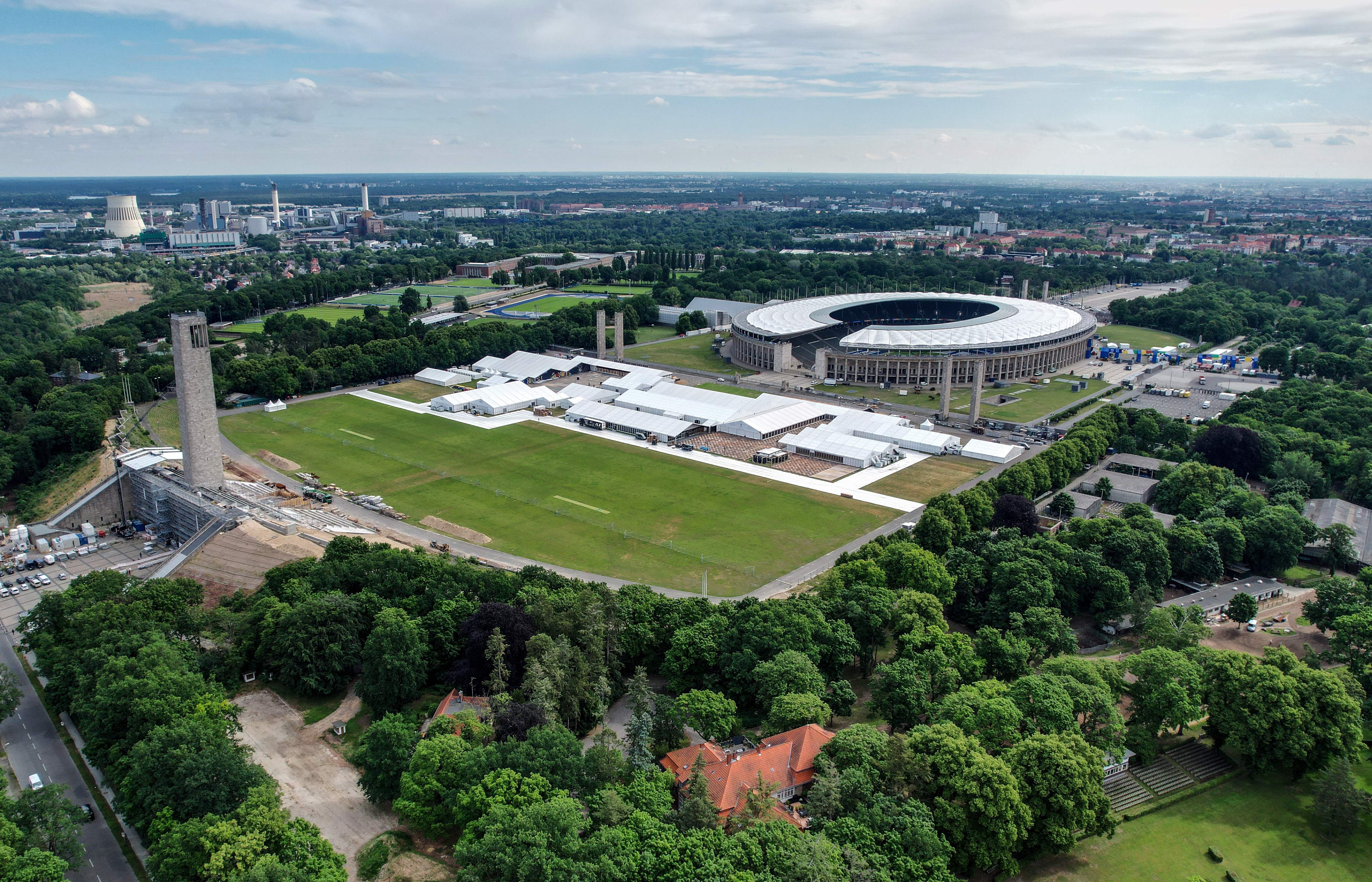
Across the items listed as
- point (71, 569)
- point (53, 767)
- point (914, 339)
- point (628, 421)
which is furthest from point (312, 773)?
point (914, 339)

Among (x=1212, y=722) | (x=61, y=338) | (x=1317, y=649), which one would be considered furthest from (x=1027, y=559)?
(x=61, y=338)

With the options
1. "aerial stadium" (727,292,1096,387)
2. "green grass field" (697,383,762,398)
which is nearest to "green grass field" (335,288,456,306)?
"aerial stadium" (727,292,1096,387)

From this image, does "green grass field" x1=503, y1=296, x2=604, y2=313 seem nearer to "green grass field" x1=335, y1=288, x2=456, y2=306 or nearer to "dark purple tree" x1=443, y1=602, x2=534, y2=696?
"green grass field" x1=335, y1=288, x2=456, y2=306

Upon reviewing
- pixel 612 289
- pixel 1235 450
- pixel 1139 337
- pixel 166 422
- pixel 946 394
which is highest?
pixel 612 289

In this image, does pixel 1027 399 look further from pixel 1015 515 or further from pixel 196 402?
pixel 196 402

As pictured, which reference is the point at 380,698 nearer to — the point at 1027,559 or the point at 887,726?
the point at 887,726

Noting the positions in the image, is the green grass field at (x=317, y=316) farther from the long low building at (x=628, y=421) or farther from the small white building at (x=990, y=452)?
the small white building at (x=990, y=452)
